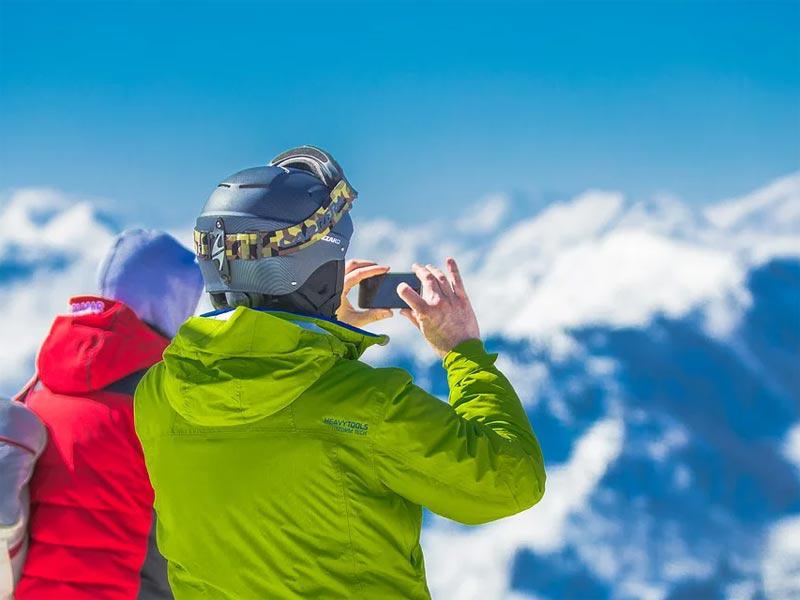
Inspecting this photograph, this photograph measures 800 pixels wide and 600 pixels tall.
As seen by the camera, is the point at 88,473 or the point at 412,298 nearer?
the point at 412,298

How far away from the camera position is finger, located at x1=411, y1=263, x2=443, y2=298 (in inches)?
110

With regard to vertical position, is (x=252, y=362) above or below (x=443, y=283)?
below

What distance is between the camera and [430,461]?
2336 mm

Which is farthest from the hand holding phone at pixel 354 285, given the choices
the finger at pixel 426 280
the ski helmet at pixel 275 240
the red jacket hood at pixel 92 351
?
the red jacket hood at pixel 92 351

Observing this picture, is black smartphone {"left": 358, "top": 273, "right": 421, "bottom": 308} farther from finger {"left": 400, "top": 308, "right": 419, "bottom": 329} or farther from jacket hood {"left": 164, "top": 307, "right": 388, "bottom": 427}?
jacket hood {"left": 164, "top": 307, "right": 388, "bottom": 427}

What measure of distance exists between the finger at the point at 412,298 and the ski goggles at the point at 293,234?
0.27 m

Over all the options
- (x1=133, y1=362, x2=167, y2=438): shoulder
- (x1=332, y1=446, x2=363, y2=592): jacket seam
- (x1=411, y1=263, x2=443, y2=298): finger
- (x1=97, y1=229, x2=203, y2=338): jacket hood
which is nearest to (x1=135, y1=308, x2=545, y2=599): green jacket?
(x1=332, y1=446, x2=363, y2=592): jacket seam

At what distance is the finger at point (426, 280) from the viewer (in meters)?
2.79

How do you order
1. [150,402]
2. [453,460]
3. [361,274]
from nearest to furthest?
[453,460], [150,402], [361,274]

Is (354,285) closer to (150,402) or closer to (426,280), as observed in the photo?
(426,280)

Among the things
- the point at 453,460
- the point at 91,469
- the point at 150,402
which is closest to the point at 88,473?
the point at 91,469

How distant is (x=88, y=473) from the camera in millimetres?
3787

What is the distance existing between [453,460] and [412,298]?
597mm

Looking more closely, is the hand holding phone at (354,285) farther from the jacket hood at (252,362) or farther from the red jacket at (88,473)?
the red jacket at (88,473)
